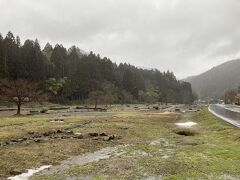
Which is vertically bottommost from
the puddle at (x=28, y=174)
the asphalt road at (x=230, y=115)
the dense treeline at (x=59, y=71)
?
the puddle at (x=28, y=174)

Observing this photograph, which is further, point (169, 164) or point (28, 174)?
point (169, 164)

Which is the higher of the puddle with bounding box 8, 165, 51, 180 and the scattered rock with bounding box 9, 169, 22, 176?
the scattered rock with bounding box 9, 169, 22, 176

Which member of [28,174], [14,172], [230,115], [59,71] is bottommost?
[28,174]

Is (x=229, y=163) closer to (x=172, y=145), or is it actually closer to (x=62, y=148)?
(x=172, y=145)

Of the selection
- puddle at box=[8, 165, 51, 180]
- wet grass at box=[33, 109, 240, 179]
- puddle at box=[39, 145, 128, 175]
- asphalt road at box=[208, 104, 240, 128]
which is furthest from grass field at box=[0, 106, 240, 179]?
asphalt road at box=[208, 104, 240, 128]

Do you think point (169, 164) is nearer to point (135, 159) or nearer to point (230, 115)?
point (135, 159)

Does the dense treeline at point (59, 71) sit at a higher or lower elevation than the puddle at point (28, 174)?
higher

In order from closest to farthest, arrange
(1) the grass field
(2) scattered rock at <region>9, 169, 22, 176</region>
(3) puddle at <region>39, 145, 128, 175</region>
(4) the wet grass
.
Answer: (4) the wet grass, (1) the grass field, (2) scattered rock at <region>9, 169, 22, 176</region>, (3) puddle at <region>39, 145, 128, 175</region>

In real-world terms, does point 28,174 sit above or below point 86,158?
below

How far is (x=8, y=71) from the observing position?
5182 inches

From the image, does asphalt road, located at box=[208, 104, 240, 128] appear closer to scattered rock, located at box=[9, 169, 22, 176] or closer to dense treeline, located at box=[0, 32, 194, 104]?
scattered rock, located at box=[9, 169, 22, 176]

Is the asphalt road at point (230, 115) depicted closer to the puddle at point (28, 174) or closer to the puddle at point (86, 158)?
the puddle at point (86, 158)

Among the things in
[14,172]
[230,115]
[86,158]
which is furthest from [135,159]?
[230,115]

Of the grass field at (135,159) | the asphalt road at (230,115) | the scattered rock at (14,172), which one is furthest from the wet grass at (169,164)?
the asphalt road at (230,115)
